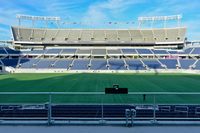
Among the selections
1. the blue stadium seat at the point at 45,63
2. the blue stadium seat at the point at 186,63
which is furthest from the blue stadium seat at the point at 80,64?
the blue stadium seat at the point at 186,63

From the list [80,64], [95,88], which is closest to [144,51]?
[80,64]

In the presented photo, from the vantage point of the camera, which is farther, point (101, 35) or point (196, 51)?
point (101, 35)

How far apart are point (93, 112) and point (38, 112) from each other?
2.84 m

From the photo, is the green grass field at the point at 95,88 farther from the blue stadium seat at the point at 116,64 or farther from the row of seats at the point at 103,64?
the row of seats at the point at 103,64

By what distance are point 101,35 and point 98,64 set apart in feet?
70.4

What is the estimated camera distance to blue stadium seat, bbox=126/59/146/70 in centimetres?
6400

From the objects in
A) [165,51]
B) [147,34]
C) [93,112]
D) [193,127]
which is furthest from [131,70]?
[193,127]

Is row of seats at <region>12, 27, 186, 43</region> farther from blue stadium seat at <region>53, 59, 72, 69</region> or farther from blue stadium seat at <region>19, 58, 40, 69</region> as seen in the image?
blue stadium seat at <region>19, 58, 40, 69</region>

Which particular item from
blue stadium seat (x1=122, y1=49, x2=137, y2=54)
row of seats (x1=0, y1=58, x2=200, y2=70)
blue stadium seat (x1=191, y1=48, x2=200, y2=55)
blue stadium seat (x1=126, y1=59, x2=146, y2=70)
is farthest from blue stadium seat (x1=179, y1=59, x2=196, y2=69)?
blue stadium seat (x1=122, y1=49, x2=137, y2=54)

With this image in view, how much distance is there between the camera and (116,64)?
6819 centimetres

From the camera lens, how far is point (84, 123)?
6676 millimetres

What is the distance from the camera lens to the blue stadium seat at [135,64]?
6400 centimetres

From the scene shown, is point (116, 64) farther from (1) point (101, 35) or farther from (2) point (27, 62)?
(2) point (27, 62)

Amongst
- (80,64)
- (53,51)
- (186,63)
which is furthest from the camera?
(53,51)
